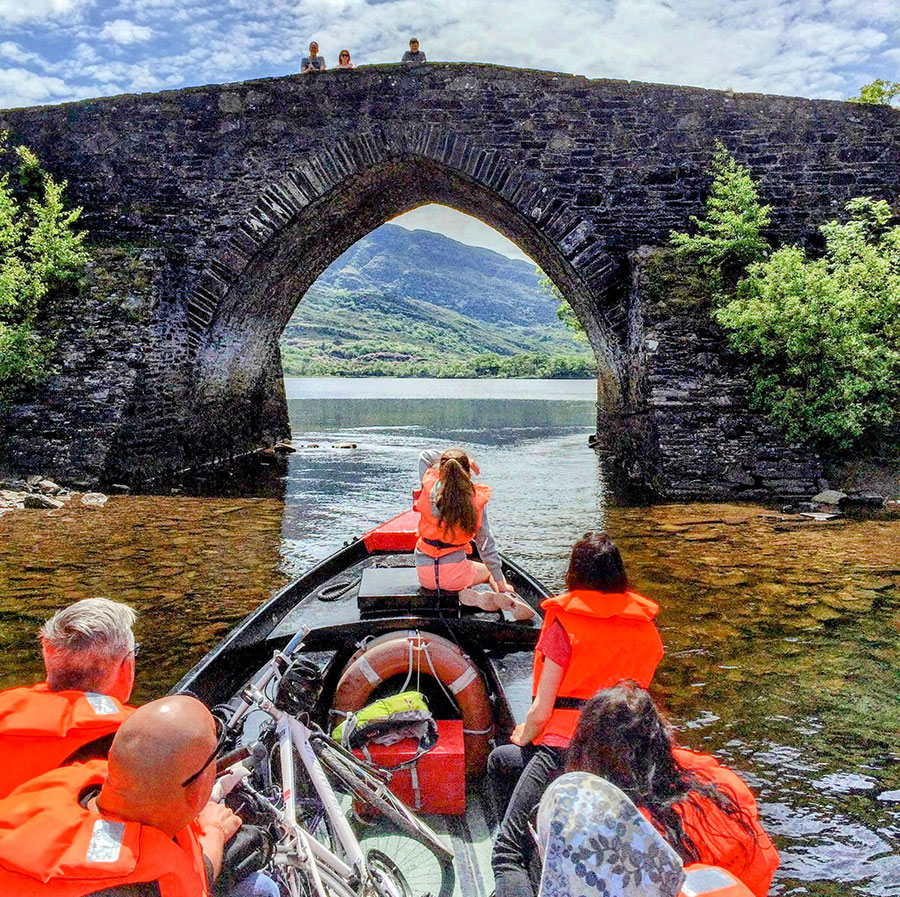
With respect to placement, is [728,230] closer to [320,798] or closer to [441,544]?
[441,544]

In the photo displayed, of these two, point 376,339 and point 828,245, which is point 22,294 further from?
point 376,339

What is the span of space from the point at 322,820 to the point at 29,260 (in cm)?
1306

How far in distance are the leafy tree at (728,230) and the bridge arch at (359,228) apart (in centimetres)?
135

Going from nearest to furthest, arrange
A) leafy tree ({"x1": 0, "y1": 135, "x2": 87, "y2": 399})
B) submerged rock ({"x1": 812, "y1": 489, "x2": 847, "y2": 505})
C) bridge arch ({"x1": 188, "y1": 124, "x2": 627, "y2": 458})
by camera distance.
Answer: submerged rock ({"x1": 812, "y1": 489, "x2": 847, "y2": 505}) → leafy tree ({"x1": 0, "y1": 135, "x2": 87, "y2": 399}) → bridge arch ({"x1": 188, "y1": 124, "x2": 627, "y2": 458})

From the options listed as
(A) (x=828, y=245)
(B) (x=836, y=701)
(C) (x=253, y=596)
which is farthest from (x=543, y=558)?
(A) (x=828, y=245)

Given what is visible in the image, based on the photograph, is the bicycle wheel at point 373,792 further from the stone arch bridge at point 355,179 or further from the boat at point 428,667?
the stone arch bridge at point 355,179

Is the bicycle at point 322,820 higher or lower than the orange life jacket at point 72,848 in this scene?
lower

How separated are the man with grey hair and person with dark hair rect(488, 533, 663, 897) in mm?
1359

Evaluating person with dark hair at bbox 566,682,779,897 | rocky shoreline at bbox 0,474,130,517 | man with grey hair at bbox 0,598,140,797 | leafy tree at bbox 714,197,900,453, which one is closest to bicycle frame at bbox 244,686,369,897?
man with grey hair at bbox 0,598,140,797

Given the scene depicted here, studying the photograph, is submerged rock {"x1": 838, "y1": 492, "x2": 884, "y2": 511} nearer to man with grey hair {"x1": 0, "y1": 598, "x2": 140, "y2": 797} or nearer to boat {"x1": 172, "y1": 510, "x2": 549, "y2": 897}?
boat {"x1": 172, "y1": 510, "x2": 549, "y2": 897}

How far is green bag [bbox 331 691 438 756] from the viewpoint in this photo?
306cm

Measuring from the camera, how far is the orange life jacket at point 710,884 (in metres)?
1.52

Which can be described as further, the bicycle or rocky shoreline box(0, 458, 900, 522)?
rocky shoreline box(0, 458, 900, 522)

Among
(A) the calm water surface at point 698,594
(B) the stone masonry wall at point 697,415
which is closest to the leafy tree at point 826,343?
(B) the stone masonry wall at point 697,415
